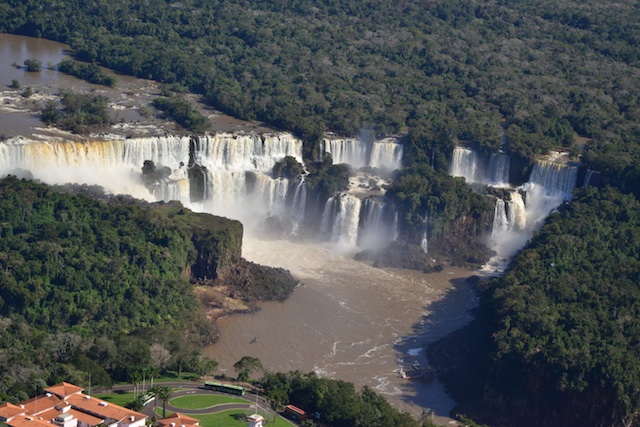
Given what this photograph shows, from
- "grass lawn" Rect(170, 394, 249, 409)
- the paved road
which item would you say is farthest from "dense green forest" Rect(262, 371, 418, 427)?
"grass lawn" Rect(170, 394, 249, 409)

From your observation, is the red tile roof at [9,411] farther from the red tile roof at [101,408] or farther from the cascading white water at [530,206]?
the cascading white water at [530,206]

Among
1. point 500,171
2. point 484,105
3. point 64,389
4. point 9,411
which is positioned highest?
point 484,105

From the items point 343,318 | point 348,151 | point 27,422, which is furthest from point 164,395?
point 348,151

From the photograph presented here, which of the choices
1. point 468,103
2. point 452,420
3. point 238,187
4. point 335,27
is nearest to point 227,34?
point 335,27

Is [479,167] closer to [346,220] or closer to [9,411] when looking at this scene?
[346,220]

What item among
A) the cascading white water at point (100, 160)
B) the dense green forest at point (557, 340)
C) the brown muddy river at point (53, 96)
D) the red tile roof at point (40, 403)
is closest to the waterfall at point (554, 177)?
the dense green forest at point (557, 340)

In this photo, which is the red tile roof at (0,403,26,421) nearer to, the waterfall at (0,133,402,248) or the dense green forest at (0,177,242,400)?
the dense green forest at (0,177,242,400)
